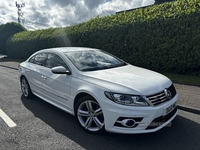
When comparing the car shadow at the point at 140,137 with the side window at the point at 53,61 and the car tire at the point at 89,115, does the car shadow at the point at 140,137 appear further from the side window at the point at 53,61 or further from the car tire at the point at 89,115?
the side window at the point at 53,61

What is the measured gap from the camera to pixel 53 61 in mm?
4125

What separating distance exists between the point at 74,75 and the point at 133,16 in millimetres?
6098

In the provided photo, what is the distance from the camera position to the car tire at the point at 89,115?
3.04 m

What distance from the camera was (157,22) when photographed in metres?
7.43

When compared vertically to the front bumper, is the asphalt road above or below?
below

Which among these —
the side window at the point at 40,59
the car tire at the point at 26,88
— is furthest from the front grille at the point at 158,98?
the car tire at the point at 26,88

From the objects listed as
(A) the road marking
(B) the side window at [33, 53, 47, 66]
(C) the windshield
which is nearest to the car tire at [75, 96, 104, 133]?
(C) the windshield

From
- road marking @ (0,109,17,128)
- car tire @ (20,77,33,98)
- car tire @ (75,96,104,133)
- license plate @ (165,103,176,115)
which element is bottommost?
road marking @ (0,109,17,128)

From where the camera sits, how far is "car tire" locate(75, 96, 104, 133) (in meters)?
3.04

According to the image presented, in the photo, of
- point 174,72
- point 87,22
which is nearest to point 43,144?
point 174,72

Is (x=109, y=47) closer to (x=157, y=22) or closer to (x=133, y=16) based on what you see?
(x=133, y=16)

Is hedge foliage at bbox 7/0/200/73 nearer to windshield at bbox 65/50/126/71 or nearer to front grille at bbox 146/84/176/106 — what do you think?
windshield at bbox 65/50/126/71

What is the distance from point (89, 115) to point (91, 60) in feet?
4.14

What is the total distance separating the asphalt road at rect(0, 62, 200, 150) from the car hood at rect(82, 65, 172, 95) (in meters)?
0.83
